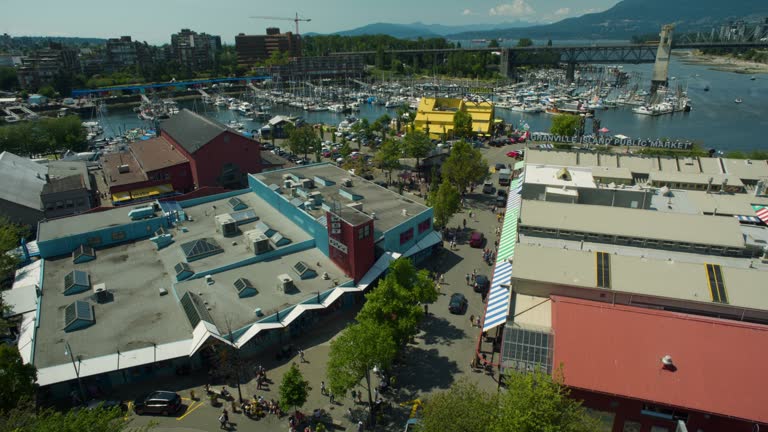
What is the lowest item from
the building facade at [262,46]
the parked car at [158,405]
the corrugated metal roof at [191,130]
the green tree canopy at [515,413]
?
the parked car at [158,405]

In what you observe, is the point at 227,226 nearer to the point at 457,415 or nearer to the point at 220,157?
the point at 220,157

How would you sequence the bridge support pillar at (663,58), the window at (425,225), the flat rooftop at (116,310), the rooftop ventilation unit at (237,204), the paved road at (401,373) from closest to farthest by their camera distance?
the paved road at (401,373) → the flat rooftop at (116,310) → the window at (425,225) → the rooftop ventilation unit at (237,204) → the bridge support pillar at (663,58)

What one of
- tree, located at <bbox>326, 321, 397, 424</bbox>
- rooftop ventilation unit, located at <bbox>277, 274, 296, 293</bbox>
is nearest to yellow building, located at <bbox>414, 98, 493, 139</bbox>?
rooftop ventilation unit, located at <bbox>277, 274, 296, 293</bbox>

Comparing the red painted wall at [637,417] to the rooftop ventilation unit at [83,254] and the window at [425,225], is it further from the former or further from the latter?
the rooftop ventilation unit at [83,254]

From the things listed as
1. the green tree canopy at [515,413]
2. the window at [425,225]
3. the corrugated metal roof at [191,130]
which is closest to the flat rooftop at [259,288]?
the window at [425,225]

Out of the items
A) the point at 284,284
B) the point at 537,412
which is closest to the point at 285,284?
the point at 284,284

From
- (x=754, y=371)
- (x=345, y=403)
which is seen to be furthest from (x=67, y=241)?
(x=754, y=371)

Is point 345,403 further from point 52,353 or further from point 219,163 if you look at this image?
point 219,163
